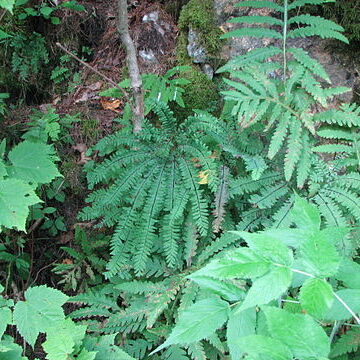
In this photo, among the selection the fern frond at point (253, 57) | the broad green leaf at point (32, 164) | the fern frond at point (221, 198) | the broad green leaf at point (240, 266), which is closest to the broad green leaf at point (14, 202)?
the broad green leaf at point (32, 164)

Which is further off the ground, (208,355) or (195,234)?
(195,234)

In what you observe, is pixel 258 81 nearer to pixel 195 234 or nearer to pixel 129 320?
pixel 195 234

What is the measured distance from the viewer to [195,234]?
9.48ft

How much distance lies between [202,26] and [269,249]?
3.44 metres

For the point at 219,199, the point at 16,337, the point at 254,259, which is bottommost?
the point at 16,337

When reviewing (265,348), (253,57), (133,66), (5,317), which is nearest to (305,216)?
(265,348)

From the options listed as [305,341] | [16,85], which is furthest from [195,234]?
[16,85]

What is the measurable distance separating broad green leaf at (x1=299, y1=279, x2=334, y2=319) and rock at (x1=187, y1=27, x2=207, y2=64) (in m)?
3.37

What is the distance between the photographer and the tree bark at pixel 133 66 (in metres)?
3.02

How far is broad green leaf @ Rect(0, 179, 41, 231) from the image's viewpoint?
209 centimetres

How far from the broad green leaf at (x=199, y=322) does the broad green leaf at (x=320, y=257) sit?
0.35 m

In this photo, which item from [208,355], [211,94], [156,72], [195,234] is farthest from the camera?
[156,72]

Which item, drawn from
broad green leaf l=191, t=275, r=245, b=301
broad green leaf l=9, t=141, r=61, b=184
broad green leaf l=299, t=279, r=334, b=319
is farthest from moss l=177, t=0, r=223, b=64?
broad green leaf l=299, t=279, r=334, b=319

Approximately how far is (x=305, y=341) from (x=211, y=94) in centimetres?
316
